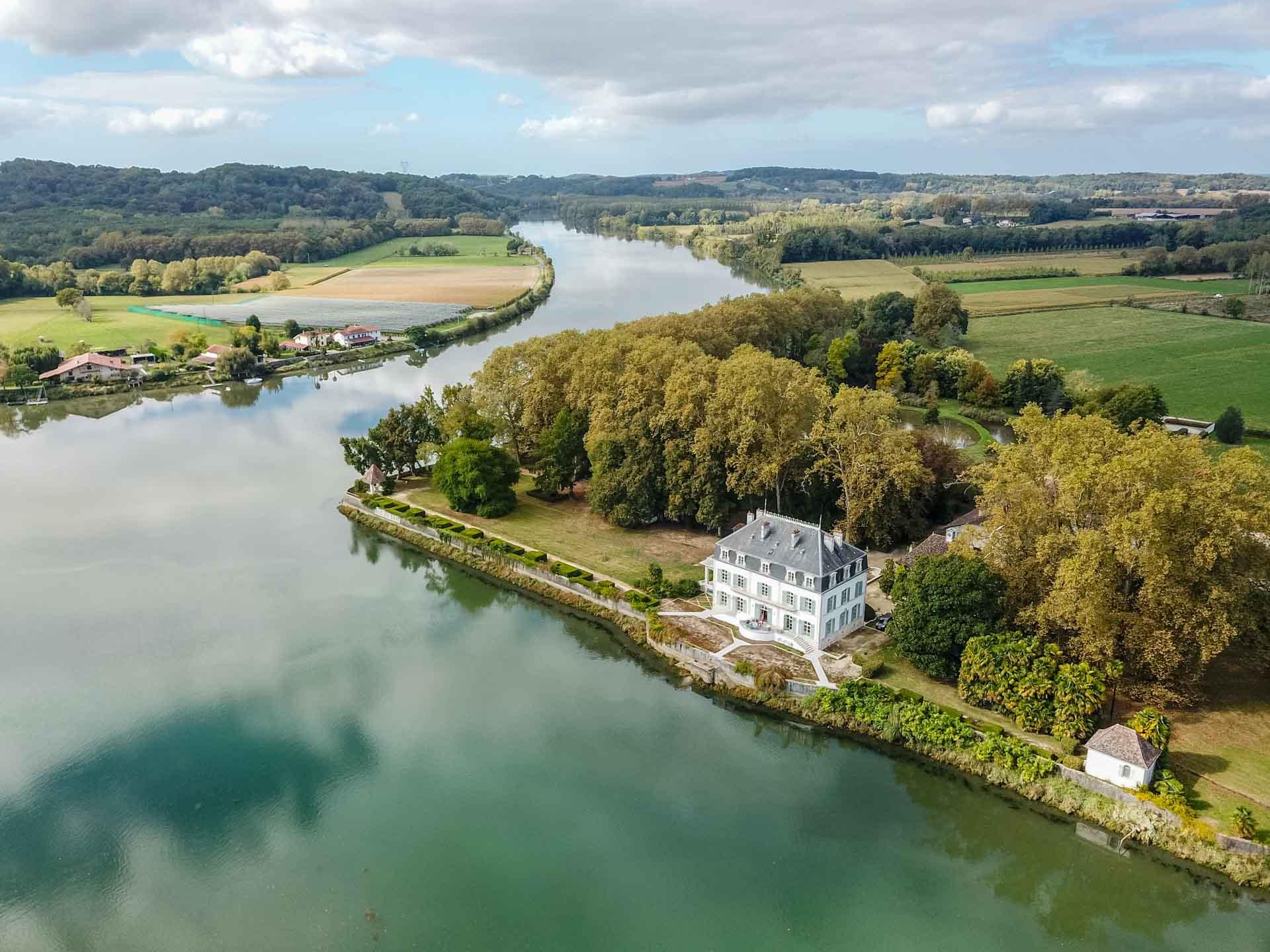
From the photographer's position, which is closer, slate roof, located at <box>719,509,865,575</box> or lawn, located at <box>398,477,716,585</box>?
slate roof, located at <box>719,509,865,575</box>

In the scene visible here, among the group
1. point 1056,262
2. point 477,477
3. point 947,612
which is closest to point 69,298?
point 477,477

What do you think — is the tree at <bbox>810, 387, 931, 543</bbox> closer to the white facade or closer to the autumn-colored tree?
the autumn-colored tree

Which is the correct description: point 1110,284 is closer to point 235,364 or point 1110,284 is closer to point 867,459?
point 867,459

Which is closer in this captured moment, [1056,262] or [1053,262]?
[1056,262]

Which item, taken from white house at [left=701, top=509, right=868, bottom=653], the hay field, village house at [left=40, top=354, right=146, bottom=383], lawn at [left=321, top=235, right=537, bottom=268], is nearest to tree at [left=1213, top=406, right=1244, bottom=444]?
white house at [left=701, top=509, right=868, bottom=653]

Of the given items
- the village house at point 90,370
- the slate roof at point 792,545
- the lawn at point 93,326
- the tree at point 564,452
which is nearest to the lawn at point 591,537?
the tree at point 564,452

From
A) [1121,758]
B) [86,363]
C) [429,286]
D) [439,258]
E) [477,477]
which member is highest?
[439,258]

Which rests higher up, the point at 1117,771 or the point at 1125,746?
→ the point at 1125,746
